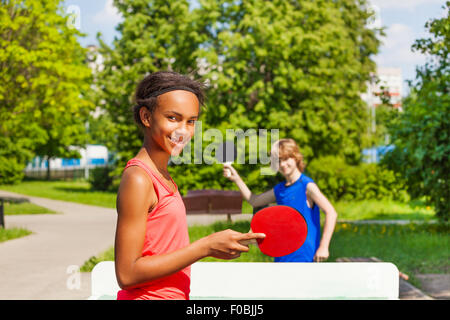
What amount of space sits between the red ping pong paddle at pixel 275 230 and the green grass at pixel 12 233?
41.2 feet

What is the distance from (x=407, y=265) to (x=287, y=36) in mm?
11806

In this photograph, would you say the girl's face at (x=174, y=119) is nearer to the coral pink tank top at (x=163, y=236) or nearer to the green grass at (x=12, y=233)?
the coral pink tank top at (x=163, y=236)

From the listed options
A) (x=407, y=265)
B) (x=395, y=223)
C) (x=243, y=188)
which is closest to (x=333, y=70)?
(x=395, y=223)

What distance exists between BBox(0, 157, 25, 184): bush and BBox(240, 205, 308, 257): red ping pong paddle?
36.5 metres

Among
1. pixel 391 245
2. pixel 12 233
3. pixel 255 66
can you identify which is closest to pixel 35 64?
pixel 12 233

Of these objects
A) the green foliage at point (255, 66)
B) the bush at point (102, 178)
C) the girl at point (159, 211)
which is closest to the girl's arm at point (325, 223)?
the girl at point (159, 211)

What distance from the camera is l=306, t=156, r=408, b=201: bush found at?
20.9m

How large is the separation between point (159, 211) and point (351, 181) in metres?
19.5

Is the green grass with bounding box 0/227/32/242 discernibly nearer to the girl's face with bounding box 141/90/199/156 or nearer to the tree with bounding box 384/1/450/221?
the tree with bounding box 384/1/450/221

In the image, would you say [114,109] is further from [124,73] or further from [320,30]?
[320,30]

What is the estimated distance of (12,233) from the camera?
1398 cm

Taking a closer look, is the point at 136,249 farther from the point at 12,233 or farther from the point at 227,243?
the point at 12,233

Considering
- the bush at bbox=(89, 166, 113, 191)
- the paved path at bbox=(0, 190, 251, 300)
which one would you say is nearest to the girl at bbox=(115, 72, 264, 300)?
the paved path at bbox=(0, 190, 251, 300)

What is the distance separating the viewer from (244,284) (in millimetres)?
4109
